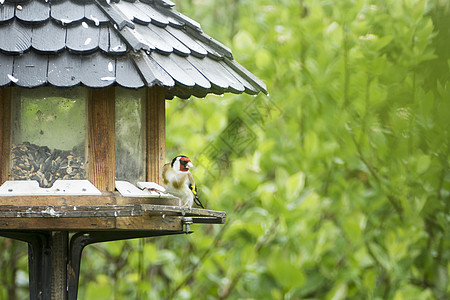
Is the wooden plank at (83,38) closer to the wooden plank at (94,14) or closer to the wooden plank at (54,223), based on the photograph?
the wooden plank at (94,14)

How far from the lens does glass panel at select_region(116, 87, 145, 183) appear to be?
1.81m

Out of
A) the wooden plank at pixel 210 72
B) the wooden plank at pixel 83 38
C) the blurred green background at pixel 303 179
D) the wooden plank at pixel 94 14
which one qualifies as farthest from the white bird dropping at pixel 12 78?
the blurred green background at pixel 303 179

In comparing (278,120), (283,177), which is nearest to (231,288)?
(283,177)

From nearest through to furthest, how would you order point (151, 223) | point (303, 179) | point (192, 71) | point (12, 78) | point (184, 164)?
point (12, 78), point (151, 223), point (192, 71), point (184, 164), point (303, 179)

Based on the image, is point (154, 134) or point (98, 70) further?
point (154, 134)

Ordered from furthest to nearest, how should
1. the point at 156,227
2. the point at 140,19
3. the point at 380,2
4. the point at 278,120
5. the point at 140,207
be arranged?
1. the point at 278,120
2. the point at 380,2
3. the point at 140,19
4. the point at 156,227
5. the point at 140,207

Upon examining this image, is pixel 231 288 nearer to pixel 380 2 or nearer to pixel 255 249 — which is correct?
pixel 255 249

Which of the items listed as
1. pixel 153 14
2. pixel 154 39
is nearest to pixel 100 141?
pixel 154 39

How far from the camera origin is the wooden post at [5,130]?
172 centimetres

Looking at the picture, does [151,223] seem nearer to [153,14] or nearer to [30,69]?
[30,69]

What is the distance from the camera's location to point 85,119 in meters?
1.71

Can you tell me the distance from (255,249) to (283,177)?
431 mm

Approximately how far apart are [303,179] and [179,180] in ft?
3.66

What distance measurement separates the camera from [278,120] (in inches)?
125
